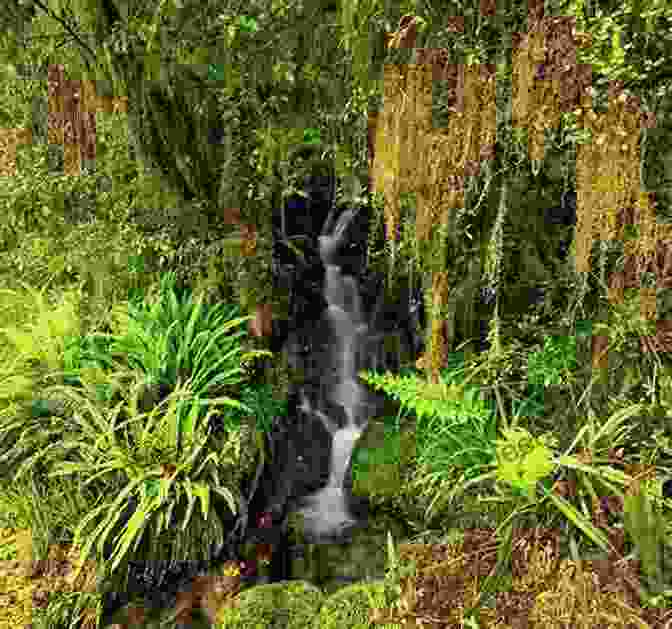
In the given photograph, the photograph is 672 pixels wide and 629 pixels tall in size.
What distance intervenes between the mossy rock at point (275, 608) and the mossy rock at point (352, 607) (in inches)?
3.4

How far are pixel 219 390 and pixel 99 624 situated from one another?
5.18 ft

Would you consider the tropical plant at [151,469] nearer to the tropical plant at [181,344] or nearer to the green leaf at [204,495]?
the green leaf at [204,495]

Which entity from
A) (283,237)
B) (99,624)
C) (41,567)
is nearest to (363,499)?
(99,624)

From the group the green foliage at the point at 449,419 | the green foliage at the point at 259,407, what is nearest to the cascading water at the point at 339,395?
the green foliage at the point at 259,407

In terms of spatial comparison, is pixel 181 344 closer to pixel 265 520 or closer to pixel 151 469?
pixel 151 469

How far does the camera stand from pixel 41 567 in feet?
11.0

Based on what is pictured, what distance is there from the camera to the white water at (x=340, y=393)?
411 cm

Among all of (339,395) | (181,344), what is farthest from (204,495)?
(339,395)

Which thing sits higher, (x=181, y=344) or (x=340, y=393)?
(x=181, y=344)

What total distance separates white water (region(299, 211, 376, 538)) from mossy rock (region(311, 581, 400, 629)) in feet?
3.74

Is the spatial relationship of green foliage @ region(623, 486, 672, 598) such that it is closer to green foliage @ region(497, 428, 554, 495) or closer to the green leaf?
green foliage @ region(497, 428, 554, 495)

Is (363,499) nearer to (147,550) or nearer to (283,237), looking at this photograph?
(147,550)

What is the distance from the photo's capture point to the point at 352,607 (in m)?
2.67

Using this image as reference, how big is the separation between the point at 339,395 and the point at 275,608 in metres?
2.45
